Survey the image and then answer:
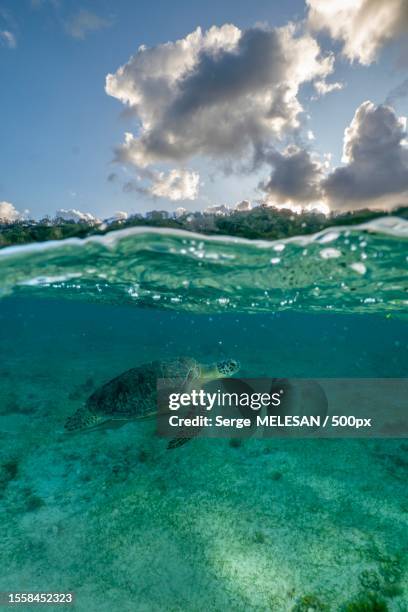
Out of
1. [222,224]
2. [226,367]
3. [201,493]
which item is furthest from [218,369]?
[222,224]

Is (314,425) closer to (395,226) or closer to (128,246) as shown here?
(395,226)

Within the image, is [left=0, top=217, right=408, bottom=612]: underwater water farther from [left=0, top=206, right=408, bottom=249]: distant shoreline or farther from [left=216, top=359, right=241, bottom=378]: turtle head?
[left=216, top=359, right=241, bottom=378]: turtle head

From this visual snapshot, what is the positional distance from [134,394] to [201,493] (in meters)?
3.12

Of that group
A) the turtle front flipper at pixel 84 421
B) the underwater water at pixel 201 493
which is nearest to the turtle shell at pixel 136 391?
the turtle front flipper at pixel 84 421

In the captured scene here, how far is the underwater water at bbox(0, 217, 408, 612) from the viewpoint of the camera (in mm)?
5582

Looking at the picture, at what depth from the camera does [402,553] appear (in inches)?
243

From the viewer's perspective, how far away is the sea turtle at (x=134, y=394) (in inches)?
301

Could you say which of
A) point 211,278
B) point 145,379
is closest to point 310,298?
point 211,278

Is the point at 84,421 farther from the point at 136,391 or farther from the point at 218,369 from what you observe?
the point at 218,369

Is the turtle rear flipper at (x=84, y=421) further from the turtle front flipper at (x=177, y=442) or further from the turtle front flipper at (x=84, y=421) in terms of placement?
→ the turtle front flipper at (x=177, y=442)

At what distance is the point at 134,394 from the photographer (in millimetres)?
7680

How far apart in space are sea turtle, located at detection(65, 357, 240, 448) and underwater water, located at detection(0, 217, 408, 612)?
2.04 metres

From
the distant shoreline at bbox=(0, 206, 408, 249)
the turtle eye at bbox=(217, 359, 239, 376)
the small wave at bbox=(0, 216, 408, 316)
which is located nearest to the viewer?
the turtle eye at bbox=(217, 359, 239, 376)

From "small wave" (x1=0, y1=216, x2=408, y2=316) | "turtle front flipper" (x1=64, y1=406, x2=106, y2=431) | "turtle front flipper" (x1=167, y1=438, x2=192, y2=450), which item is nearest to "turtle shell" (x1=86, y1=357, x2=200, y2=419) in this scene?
"turtle front flipper" (x1=64, y1=406, x2=106, y2=431)
